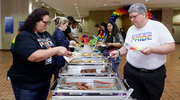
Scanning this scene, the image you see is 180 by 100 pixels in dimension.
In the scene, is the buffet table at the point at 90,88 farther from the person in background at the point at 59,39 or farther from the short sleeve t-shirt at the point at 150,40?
the person in background at the point at 59,39

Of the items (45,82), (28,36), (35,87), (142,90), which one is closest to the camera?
(28,36)

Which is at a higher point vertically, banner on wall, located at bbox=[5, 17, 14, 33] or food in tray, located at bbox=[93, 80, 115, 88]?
banner on wall, located at bbox=[5, 17, 14, 33]

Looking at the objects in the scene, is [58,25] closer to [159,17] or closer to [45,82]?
[45,82]

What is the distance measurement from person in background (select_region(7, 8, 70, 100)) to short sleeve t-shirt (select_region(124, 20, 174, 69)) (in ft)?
2.59

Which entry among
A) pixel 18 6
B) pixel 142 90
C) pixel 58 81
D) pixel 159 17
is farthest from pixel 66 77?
pixel 159 17

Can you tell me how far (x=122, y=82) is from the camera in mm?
1690

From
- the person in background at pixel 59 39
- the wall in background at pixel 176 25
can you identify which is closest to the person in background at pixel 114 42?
the person in background at pixel 59 39

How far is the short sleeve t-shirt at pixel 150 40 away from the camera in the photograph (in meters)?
1.69

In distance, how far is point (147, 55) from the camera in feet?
5.84

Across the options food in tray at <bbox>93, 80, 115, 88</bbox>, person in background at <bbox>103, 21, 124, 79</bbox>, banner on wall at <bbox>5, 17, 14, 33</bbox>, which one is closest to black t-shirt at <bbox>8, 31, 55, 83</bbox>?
food in tray at <bbox>93, 80, 115, 88</bbox>

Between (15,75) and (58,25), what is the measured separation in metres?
1.71

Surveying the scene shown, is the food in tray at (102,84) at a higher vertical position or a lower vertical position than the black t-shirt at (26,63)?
lower

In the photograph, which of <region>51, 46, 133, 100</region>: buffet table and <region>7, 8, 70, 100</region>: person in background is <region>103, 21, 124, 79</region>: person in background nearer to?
<region>51, 46, 133, 100</region>: buffet table

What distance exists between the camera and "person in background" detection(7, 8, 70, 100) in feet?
4.93
